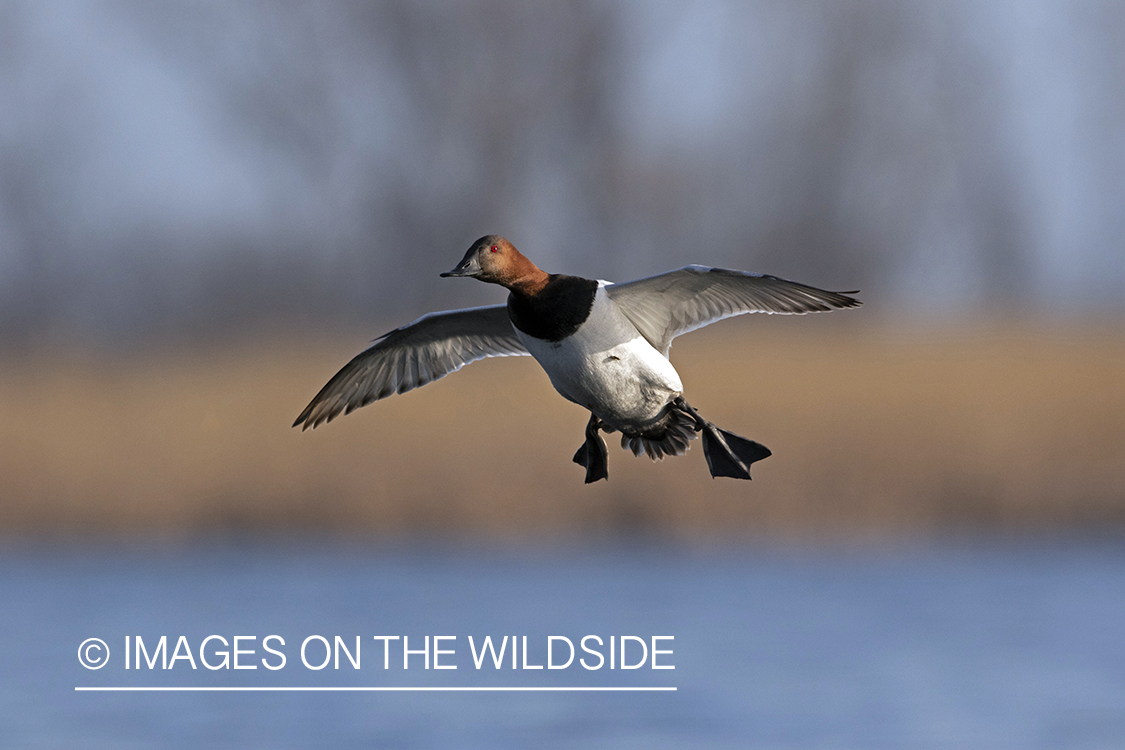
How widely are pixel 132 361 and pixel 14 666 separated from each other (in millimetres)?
3118

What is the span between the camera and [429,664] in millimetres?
13180

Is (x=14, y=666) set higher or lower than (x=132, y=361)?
lower

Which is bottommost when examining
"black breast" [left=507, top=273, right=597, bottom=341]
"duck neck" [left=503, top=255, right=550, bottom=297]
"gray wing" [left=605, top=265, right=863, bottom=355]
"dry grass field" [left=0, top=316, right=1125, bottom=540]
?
"black breast" [left=507, top=273, right=597, bottom=341]

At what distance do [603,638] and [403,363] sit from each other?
8.05 meters

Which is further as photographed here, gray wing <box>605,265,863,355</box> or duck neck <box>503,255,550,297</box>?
gray wing <box>605,265,863,355</box>

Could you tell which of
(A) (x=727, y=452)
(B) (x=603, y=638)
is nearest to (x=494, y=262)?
(A) (x=727, y=452)

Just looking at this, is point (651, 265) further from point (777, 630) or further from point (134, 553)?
point (134, 553)

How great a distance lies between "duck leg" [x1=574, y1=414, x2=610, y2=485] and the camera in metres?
5.76

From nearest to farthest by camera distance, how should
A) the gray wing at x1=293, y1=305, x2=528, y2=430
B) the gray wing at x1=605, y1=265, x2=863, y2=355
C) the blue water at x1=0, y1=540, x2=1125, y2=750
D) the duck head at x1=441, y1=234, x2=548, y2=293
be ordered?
the duck head at x1=441, y1=234, x2=548, y2=293 < the gray wing at x1=605, y1=265, x2=863, y2=355 < the gray wing at x1=293, y1=305, x2=528, y2=430 < the blue water at x1=0, y1=540, x2=1125, y2=750

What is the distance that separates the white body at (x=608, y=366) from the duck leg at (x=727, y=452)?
1.25ft

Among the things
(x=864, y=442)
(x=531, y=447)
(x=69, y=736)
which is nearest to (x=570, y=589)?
(x=531, y=447)

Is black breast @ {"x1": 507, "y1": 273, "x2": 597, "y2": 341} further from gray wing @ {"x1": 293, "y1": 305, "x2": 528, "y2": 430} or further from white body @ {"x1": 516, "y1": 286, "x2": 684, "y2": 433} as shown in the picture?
gray wing @ {"x1": 293, "y1": 305, "x2": 528, "y2": 430}
